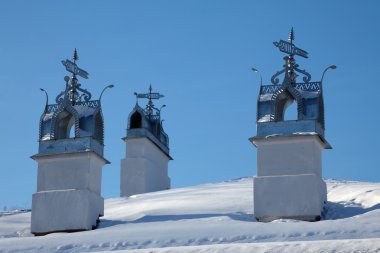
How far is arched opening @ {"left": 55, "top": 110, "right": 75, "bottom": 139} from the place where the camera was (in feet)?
88.7

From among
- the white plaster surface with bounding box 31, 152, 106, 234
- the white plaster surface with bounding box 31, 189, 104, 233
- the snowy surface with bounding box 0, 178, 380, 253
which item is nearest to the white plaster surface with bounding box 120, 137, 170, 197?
the snowy surface with bounding box 0, 178, 380, 253

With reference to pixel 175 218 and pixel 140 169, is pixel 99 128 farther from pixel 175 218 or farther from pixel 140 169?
pixel 140 169

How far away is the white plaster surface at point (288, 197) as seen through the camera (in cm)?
2400

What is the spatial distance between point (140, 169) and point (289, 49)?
12656mm

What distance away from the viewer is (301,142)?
81.0 feet

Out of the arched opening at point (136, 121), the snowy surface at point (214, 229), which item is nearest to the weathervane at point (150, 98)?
the arched opening at point (136, 121)

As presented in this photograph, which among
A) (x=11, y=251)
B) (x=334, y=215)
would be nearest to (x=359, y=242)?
(x=334, y=215)

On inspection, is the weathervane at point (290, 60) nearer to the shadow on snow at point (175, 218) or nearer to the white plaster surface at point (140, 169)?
the shadow on snow at point (175, 218)

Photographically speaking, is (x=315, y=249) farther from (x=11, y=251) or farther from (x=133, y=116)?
(x=133, y=116)

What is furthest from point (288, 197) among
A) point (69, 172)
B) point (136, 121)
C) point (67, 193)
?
point (136, 121)

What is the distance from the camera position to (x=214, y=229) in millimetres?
22500

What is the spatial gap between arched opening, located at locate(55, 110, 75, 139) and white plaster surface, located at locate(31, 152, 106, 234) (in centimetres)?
99

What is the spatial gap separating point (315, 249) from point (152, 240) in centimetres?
433

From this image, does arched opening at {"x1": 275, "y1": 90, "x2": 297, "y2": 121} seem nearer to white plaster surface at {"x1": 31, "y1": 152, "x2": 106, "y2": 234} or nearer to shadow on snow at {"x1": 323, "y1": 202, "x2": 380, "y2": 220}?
shadow on snow at {"x1": 323, "y1": 202, "x2": 380, "y2": 220}
